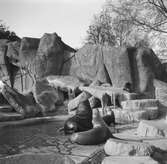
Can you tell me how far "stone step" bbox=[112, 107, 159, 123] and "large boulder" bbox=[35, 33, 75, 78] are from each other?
9123mm

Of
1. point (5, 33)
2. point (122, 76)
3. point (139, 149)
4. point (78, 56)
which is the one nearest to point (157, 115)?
point (122, 76)

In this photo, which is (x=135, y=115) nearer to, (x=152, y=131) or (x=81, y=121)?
(x=81, y=121)

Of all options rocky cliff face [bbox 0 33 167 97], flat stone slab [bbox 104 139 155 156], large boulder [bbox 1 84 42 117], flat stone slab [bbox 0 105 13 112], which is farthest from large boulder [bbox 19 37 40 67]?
flat stone slab [bbox 104 139 155 156]

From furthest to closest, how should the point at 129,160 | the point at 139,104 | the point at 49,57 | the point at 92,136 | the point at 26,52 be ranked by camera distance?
the point at 26,52 < the point at 49,57 < the point at 139,104 < the point at 92,136 < the point at 129,160

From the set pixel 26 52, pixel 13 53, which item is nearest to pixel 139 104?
pixel 26 52

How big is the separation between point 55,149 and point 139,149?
7.16ft

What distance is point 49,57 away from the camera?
869 inches

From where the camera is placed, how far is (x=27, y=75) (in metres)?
22.7

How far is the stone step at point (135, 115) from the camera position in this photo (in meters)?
13.4

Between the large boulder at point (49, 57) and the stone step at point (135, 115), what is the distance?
29.9 feet

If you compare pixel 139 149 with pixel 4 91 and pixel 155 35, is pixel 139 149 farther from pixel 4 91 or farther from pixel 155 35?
pixel 155 35

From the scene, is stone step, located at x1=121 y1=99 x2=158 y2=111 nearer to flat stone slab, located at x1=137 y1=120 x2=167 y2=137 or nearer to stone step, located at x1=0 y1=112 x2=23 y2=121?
stone step, located at x1=0 y1=112 x2=23 y2=121

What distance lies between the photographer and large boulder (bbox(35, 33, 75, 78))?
21906mm

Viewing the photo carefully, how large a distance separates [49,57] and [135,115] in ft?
33.6
